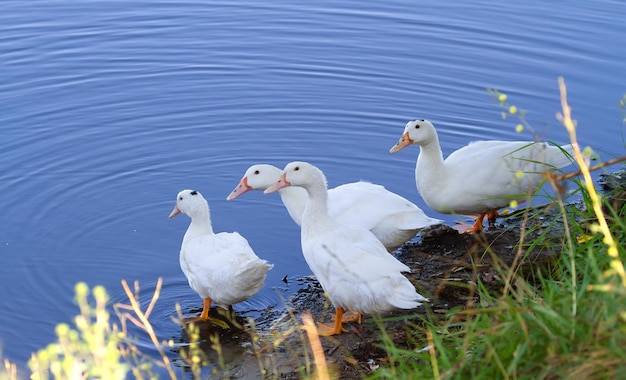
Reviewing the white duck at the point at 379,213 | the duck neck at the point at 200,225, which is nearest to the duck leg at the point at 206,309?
the duck neck at the point at 200,225

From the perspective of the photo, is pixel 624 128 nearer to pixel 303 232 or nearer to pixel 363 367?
pixel 303 232

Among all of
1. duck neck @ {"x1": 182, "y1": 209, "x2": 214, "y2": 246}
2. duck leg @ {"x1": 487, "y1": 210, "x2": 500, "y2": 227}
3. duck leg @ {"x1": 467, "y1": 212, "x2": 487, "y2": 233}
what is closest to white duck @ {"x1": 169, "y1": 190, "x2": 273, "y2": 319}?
duck neck @ {"x1": 182, "y1": 209, "x2": 214, "y2": 246}

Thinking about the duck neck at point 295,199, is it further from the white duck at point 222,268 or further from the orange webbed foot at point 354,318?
the orange webbed foot at point 354,318

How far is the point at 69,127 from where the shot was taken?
10586 millimetres

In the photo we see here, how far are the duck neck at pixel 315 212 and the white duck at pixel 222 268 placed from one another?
403 millimetres

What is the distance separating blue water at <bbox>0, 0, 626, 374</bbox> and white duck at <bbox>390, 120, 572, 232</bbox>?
0.69 m

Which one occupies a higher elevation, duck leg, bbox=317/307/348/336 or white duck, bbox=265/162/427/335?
white duck, bbox=265/162/427/335

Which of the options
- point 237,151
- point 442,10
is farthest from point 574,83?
point 237,151

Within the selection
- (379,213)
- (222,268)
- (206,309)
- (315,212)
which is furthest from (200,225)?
(379,213)

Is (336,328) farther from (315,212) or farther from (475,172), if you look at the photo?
(475,172)

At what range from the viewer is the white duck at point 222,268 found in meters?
6.77

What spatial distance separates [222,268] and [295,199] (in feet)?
4.54

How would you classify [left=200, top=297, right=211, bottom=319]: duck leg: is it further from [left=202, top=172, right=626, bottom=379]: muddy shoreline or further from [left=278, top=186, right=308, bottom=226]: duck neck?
[left=278, top=186, right=308, bottom=226]: duck neck

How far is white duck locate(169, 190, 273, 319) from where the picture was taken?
6.77 meters
